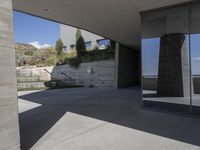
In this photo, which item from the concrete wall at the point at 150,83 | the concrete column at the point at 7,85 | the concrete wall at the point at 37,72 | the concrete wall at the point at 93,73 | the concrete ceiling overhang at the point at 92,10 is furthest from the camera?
the concrete wall at the point at 37,72

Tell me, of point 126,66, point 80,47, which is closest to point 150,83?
point 126,66

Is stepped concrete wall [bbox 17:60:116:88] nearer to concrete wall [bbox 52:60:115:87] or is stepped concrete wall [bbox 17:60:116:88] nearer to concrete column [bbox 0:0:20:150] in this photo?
concrete wall [bbox 52:60:115:87]

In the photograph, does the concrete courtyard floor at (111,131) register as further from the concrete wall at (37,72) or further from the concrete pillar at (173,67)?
the concrete wall at (37,72)

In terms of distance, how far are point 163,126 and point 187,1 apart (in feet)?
9.48

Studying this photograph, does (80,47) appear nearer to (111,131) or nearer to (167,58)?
(167,58)

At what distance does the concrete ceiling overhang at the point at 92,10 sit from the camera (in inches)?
173

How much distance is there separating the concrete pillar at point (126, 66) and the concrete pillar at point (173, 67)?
5.82 meters

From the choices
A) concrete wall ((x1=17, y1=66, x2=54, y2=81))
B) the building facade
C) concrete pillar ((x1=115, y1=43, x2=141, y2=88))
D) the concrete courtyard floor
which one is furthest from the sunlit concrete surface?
concrete wall ((x1=17, y1=66, x2=54, y2=81))

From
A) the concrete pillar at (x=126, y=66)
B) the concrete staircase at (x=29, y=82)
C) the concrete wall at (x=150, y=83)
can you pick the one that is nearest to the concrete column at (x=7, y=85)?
the concrete wall at (x=150, y=83)

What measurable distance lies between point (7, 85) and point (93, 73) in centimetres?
988

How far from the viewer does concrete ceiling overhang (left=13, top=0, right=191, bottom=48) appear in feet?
14.4

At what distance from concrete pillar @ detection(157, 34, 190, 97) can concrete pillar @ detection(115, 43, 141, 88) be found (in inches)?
229

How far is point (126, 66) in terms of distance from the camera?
11.5 meters

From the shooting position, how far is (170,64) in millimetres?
4688
